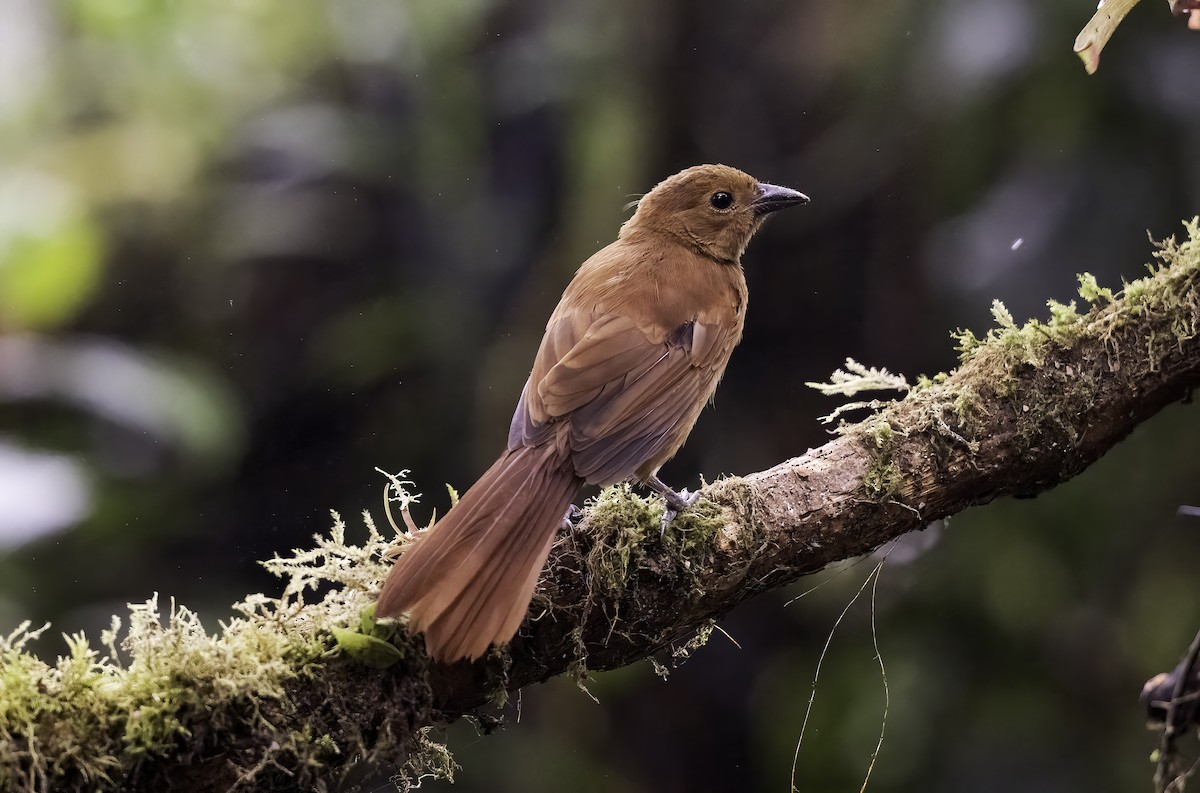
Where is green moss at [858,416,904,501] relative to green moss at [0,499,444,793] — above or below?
below

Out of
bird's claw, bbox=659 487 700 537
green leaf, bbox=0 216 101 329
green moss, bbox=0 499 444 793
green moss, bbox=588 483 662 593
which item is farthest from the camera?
green leaf, bbox=0 216 101 329

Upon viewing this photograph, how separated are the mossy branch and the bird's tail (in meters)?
0.08

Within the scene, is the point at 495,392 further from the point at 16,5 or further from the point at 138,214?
the point at 16,5

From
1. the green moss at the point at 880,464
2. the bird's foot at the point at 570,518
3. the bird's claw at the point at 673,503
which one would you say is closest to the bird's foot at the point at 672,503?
the bird's claw at the point at 673,503

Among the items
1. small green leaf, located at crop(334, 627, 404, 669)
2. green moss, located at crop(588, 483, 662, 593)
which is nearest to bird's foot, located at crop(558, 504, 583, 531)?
green moss, located at crop(588, 483, 662, 593)

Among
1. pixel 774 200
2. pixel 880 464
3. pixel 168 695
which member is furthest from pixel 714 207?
pixel 168 695

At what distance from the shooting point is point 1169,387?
1.91 meters

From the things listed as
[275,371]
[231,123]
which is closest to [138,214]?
[231,123]

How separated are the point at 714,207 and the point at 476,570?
150 centimetres

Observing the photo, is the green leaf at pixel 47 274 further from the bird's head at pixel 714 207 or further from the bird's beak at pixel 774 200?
the bird's beak at pixel 774 200

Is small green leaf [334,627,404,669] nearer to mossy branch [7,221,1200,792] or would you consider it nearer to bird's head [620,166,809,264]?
mossy branch [7,221,1200,792]

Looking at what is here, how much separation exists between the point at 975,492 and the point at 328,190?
77.0 inches

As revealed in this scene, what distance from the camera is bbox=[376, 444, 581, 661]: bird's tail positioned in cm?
157

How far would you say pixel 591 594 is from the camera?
1767 mm
